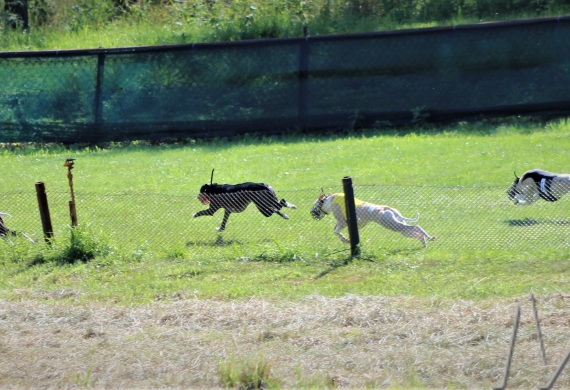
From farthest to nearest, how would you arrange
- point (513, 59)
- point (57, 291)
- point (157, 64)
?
point (157, 64), point (513, 59), point (57, 291)

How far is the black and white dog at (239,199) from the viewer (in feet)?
35.4

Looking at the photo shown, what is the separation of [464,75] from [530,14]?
5972 mm

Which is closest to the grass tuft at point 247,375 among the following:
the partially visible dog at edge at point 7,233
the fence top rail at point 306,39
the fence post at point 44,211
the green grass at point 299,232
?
the green grass at point 299,232

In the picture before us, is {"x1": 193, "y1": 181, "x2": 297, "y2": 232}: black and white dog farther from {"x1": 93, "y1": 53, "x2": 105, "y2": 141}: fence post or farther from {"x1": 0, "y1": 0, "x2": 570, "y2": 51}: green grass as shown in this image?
{"x1": 0, "y1": 0, "x2": 570, "y2": 51}: green grass

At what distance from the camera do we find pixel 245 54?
18781mm

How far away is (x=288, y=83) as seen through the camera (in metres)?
18.3

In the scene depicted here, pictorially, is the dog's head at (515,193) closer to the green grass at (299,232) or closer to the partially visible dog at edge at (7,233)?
the green grass at (299,232)

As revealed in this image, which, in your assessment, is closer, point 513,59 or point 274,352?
point 274,352

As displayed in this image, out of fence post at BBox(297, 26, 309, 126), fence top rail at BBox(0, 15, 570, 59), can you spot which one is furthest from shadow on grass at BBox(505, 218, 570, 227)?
fence top rail at BBox(0, 15, 570, 59)

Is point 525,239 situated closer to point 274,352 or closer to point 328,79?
point 274,352

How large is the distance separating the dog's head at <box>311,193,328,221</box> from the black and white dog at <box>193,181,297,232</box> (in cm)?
35

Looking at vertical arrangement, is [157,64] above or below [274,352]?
above

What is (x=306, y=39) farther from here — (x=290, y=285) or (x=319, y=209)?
(x=290, y=285)

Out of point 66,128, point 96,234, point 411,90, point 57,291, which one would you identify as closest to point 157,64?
point 66,128
